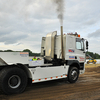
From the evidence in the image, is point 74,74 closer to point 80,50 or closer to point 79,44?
point 80,50

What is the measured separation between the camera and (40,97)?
5.66 metres

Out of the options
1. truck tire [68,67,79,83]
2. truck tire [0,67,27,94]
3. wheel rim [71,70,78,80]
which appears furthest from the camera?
wheel rim [71,70,78,80]

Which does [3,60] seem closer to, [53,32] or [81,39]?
[53,32]

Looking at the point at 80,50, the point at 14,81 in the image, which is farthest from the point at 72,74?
the point at 14,81

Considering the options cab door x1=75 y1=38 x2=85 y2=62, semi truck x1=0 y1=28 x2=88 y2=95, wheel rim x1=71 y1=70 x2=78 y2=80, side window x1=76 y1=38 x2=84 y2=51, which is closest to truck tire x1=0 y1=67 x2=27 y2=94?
semi truck x1=0 y1=28 x2=88 y2=95

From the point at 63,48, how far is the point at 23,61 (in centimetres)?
314

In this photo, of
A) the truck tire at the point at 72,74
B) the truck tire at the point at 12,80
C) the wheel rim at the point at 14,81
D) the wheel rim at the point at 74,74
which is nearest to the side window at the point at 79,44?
the truck tire at the point at 72,74

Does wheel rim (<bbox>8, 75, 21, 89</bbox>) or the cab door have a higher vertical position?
the cab door

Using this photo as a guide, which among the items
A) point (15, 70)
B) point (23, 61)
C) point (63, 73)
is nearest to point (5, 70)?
point (15, 70)

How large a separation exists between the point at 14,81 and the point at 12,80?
4.3 inches

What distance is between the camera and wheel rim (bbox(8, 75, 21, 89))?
5.83 meters

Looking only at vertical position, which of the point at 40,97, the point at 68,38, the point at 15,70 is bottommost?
the point at 40,97

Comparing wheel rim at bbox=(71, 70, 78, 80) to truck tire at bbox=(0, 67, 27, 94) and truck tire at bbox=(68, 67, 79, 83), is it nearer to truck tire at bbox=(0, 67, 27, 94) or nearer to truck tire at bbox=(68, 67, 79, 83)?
truck tire at bbox=(68, 67, 79, 83)

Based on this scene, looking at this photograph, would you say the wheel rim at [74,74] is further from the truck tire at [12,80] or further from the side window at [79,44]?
the truck tire at [12,80]
